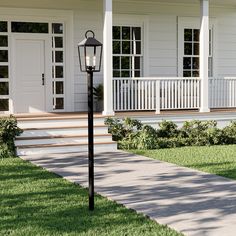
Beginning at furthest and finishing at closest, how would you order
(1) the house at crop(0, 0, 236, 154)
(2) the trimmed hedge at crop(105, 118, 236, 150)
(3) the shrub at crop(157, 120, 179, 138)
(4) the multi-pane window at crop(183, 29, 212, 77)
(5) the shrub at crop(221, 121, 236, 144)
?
(4) the multi-pane window at crop(183, 29, 212, 77) < (1) the house at crop(0, 0, 236, 154) < (5) the shrub at crop(221, 121, 236, 144) < (3) the shrub at crop(157, 120, 179, 138) < (2) the trimmed hedge at crop(105, 118, 236, 150)

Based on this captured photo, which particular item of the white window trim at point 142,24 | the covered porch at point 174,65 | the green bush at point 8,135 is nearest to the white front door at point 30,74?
the covered porch at point 174,65

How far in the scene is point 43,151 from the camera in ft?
36.4

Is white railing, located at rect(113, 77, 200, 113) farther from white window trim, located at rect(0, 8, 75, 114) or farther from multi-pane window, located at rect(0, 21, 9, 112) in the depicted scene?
Result: multi-pane window, located at rect(0, 21, 9, 112)

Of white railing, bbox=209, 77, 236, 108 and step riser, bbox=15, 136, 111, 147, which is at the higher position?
white railing, bbox=209, 77, 236, 108

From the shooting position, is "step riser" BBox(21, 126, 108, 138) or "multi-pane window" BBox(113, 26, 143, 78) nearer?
"step riser" BBox(21, 126, 108, 138)

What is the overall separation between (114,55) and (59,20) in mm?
1906

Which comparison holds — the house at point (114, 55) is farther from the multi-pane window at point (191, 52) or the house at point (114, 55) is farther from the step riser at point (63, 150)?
the step riser at point (63, 150)

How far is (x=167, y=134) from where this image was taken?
12.6 meters

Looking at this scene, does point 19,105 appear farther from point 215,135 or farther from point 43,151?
point 215,135

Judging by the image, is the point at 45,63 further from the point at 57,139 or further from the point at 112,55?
the point at 57,139

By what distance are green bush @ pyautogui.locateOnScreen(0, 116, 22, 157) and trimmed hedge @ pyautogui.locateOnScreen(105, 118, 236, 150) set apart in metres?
2.42

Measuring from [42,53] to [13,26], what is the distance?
106 centimetres

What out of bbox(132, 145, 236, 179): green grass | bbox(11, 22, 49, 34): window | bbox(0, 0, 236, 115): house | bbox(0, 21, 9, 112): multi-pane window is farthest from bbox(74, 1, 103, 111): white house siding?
bbox(132, 145, 236, 179): green grass

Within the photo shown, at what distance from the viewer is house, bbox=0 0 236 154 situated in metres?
13.3
